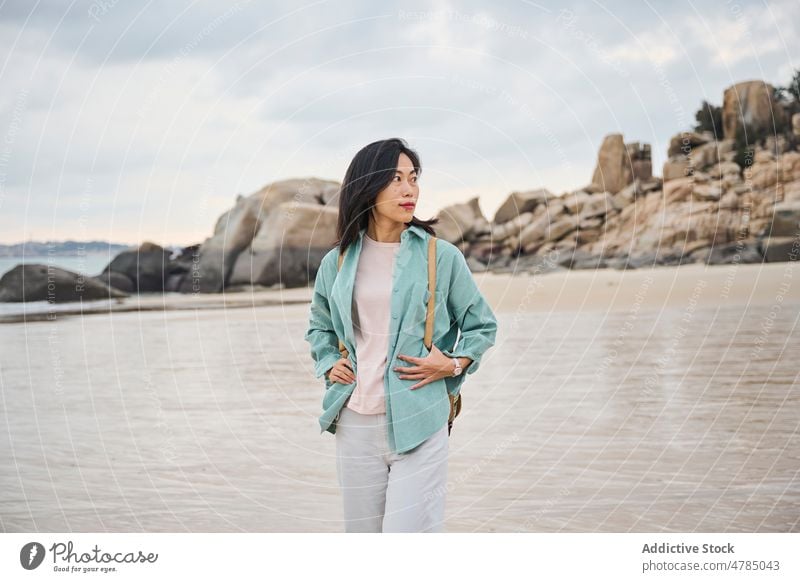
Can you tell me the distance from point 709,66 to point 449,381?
11816 mm

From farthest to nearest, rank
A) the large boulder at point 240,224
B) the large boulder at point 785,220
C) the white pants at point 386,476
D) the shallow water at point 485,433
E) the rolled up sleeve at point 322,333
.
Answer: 1. the large boulder at point 240,224
2. the large boulder at point 785,220
3. the shallow water at point 485,433
4. the rolled up sleeve at point 322,333
5. the white pants at point 386,476

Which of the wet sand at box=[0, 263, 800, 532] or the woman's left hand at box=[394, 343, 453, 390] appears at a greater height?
the woman's left hand at box=[394, 343, 453, 390]

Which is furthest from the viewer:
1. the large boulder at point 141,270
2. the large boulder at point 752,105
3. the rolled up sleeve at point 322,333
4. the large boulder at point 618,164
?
the large boulder at point 618,164

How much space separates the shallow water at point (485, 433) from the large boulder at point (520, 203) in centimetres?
489

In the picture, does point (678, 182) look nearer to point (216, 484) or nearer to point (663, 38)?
point (663, 38)

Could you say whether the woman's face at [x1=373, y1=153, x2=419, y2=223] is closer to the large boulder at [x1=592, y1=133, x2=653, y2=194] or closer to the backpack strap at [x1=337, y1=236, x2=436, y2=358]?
the backpack strap at [x1=337, y1=236, x2=436, y2=358]

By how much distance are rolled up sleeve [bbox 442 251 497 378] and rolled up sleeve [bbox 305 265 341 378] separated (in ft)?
1.24

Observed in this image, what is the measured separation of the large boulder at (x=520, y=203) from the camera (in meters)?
16.8

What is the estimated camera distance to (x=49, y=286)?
14.6 metres

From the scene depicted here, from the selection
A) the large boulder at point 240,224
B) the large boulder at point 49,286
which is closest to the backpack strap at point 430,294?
the large boulder at point 49,286

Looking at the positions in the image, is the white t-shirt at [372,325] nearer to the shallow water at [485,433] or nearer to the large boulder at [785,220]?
the shallow water at [485,433]

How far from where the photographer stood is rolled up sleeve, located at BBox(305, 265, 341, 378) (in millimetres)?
3625

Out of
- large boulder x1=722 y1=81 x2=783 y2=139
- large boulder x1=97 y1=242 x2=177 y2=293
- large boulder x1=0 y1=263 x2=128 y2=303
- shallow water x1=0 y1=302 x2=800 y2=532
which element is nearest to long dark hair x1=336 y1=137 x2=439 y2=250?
shallow water x1=0 y1=302 x2=800 y2=532

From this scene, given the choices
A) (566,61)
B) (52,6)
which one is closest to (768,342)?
(566,61)
